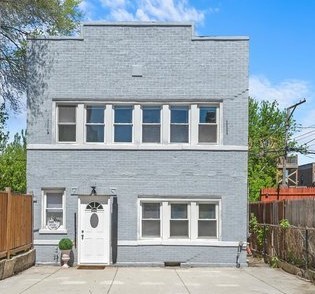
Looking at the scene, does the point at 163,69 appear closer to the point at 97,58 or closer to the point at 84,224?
the point at 97,58

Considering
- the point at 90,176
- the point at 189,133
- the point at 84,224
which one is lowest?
the point at 84,224

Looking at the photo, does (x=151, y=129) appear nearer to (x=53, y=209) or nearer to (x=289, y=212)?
(x=53, y=209)

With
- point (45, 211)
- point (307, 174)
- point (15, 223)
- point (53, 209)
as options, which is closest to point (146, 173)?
point (53, 209)

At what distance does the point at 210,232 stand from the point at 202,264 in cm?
112

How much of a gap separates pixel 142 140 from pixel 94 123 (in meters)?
1.77

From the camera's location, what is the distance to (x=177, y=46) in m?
20.2

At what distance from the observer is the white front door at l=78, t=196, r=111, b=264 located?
64.3ft

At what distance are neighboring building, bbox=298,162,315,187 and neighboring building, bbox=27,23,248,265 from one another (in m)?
61.0

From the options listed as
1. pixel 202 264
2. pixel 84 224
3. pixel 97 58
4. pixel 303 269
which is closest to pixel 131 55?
pixel 97 58

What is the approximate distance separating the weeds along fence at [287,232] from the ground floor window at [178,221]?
7.22 feet

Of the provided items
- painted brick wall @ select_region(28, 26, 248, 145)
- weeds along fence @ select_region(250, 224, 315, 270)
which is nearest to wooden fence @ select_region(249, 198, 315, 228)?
weeds along fence @ select_region(250, 224, 315, 270)

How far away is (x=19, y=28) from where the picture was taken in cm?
2702

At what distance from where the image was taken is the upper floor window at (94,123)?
66.3 ft

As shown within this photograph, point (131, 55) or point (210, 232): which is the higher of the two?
point (131, 55)
